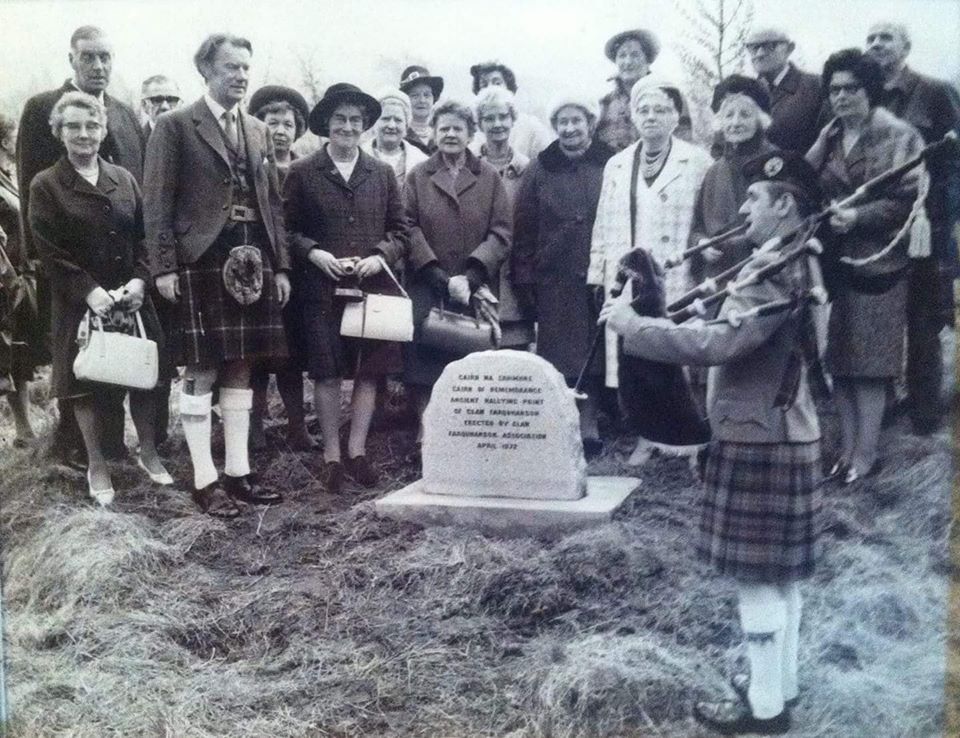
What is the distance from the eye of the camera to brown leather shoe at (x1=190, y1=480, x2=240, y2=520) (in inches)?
158

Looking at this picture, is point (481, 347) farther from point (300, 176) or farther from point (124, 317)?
point (124, 317)

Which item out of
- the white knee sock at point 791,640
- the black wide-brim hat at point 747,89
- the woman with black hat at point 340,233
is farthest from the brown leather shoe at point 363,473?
the black wide-brim hat at point 747,89

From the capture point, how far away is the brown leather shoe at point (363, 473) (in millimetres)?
4082

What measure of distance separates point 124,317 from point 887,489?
305 centimetres

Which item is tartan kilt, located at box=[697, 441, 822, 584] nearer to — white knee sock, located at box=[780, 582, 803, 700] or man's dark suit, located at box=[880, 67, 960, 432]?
white knee sock, located at box=[780, 582, 803, 700]

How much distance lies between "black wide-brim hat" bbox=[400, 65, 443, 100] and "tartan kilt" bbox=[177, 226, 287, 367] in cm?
83

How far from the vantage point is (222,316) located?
397 cm

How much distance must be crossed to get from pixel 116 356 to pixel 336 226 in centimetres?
Answer: 104

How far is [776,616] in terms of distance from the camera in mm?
3338

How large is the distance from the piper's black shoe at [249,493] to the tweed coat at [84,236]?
0.60 metres

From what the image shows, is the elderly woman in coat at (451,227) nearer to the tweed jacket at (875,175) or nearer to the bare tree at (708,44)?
the bare tree at (708,44)

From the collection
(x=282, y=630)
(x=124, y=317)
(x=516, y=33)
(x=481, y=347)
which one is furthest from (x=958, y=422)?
(x=124, y=317)

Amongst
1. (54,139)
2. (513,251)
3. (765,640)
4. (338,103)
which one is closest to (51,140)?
(54,139)

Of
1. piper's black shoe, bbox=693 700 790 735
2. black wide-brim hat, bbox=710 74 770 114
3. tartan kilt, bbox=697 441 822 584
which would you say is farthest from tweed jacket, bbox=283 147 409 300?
piper's black shoe, bbox=693 700 790 735
